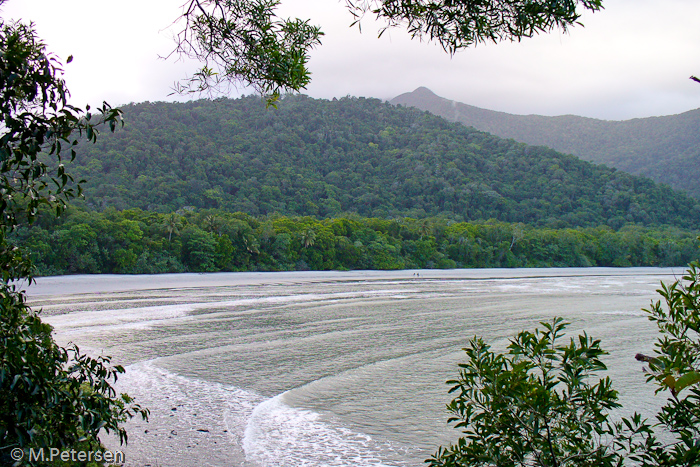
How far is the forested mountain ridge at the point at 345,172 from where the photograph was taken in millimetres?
68438

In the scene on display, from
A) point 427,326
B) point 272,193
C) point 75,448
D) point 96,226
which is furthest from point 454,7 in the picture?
point 272,193

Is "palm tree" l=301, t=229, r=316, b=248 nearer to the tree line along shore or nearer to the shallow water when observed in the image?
the tree line along shore

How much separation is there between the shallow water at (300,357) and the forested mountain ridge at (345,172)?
136 ft

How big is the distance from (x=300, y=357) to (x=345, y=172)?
7757 centimetres

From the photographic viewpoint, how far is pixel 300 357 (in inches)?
498

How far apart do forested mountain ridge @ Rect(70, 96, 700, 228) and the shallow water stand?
41.4m

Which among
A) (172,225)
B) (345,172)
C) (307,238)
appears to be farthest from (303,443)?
(345,172)

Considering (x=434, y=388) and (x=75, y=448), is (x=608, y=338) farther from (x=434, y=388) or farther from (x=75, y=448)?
(x=75, y=448)

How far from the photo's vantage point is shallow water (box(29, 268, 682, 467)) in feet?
23.1

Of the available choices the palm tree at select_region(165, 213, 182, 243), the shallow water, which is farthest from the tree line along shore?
the shallow water

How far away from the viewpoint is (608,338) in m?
16.2

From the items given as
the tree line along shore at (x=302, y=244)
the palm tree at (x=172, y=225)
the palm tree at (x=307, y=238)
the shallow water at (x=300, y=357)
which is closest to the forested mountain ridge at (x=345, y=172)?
the tree line along shore at (x=302, y=244)

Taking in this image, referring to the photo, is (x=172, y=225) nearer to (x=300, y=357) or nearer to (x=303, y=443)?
(x=300, y=357)

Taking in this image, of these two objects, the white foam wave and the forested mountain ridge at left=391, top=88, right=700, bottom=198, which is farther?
the forested mountain ridge at left=391, top=88, right=700, bottom=198
